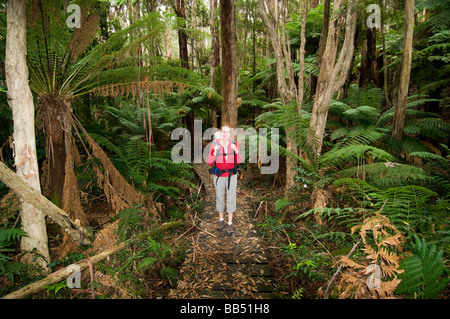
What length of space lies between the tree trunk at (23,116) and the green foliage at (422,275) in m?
3.26

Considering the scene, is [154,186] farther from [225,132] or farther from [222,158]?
[225,132]

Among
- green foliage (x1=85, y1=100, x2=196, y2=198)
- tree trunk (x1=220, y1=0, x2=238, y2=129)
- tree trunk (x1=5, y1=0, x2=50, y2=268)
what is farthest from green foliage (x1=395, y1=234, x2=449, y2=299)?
tree trunk (x1=220, y1=0, x2=238, y2=129)

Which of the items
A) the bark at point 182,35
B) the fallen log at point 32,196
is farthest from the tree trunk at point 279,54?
the bark at point 182,35

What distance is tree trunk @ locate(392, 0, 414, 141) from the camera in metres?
3.94

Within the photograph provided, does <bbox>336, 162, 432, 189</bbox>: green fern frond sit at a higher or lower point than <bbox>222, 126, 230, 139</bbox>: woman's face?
lower

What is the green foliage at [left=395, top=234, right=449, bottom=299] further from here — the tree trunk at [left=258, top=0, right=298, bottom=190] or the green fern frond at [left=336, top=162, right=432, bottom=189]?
the tree trunk at [left=258, top=0, right=298, bottom=190]

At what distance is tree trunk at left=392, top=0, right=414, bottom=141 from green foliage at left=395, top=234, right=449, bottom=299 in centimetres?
338

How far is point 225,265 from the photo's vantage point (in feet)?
9.58

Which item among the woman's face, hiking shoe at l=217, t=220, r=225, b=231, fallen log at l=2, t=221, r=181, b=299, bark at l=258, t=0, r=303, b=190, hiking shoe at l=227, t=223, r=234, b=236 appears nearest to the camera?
fallen log at l=2, t=221, r=181, b=299

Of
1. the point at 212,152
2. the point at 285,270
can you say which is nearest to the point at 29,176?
the point at 212,152

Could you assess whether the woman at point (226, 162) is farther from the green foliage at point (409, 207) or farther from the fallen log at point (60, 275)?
the green foliage at point (409, 207)

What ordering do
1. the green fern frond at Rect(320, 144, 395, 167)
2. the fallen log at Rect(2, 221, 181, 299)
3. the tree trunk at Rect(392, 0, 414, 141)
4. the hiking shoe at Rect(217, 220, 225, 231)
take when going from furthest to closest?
the tree trunk at Rect(392, 0, 414, 141) → the hiking shoe at Rect(217, 220, 225, 231) → the green fern frond at Rect(320, 144, 395, 167) → the fallen log at Rect(2, 221, 181, 299)

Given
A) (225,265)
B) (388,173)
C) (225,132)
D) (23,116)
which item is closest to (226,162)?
(225,132)
